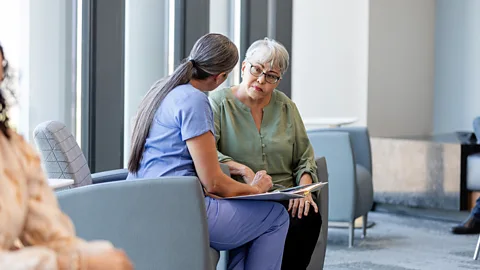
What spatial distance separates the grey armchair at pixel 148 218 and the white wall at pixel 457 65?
4.95 meters

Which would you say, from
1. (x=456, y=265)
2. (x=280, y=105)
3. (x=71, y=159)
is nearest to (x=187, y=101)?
(x=71, y=159)

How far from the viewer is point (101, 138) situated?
4.12 m

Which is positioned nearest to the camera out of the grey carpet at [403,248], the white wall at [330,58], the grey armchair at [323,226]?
the grey armchair at [323,226]

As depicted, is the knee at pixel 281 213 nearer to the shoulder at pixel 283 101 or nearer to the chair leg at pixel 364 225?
the shoulder at pixel 283 101

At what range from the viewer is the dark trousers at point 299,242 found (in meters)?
3.23

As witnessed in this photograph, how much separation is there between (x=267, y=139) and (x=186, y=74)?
64 centimetres

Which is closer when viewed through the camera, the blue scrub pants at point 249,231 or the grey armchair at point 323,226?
the blue scrub pants at point 249,231

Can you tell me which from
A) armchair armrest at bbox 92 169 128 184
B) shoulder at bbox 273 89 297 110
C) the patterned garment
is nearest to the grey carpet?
shoulder at bbox 273 89 297 110

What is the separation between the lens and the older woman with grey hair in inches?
128

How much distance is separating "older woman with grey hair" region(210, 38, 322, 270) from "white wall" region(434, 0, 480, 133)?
157 inches

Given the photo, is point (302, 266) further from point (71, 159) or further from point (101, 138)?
point (101, 138)

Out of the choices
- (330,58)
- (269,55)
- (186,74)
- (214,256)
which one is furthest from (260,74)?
(330,58)

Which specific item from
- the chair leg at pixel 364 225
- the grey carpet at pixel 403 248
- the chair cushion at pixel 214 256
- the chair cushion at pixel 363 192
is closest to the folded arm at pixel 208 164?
the chair cushion at pixel 214 256

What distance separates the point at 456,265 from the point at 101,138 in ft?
6.56
